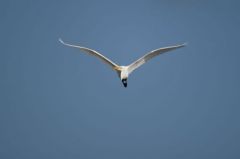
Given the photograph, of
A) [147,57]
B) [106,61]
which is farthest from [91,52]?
[147,57]

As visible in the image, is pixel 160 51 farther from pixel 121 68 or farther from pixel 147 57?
pixel 121 68

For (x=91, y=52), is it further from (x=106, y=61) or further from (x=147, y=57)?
(x=147, y=57)

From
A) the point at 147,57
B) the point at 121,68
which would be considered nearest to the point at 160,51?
the point at 147,57

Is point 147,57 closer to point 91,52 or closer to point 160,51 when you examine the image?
point 160,51

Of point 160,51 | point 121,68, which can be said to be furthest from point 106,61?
point 160,51

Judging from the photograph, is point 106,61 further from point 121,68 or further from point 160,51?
point 160,51

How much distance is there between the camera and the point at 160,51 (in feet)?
30.1

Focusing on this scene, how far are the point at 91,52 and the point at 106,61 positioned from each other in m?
0.31

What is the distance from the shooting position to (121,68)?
9.73m

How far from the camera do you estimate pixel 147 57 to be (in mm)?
9344

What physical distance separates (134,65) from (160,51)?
24.9 inches

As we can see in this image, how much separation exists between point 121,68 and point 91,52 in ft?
2.03

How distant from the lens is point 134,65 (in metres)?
9.62

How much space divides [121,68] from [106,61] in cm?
31
